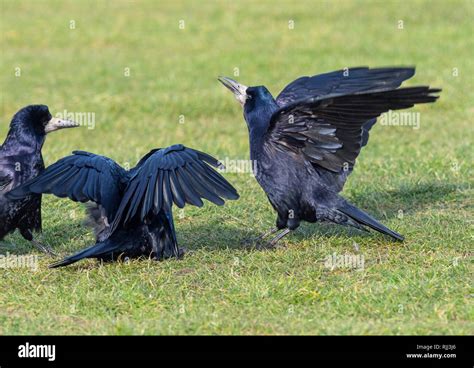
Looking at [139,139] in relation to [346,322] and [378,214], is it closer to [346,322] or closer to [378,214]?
[378,214]

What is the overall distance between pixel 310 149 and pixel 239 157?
284 cm

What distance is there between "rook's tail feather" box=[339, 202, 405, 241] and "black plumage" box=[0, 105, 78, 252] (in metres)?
2.08

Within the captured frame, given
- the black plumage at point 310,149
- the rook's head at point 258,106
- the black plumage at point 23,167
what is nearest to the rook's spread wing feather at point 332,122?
the black plumage at point 310,149

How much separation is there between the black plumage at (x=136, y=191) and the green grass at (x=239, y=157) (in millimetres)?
151

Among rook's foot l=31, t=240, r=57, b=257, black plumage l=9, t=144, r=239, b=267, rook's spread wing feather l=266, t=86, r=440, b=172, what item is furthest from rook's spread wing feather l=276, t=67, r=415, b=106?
rook's foot l=31, t=240, r=57, b=257

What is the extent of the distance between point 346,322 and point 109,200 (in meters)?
1.80

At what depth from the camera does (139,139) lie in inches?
400

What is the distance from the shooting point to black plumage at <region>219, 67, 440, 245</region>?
5.85 m

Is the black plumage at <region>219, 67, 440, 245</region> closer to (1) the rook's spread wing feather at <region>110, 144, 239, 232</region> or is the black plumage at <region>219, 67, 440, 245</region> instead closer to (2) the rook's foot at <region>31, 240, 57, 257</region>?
(1) the rook's spread wing feather at <region>110, 144, 239, 232</region>

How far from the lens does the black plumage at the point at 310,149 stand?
5.85 meters

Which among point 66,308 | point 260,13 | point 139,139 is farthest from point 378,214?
point 260,13

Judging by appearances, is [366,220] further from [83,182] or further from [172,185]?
[83,182]

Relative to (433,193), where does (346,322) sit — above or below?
below

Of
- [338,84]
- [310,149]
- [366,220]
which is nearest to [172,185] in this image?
[310,149]
